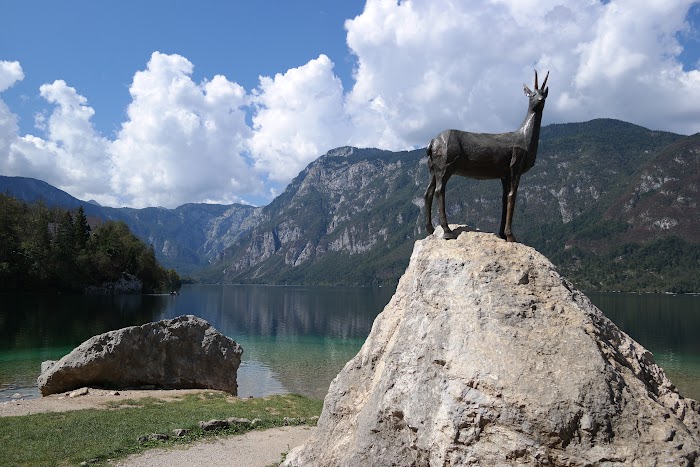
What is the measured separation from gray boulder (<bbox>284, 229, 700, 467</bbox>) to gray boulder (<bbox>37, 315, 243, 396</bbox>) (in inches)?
769

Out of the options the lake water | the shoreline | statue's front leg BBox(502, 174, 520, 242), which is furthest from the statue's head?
the lake water

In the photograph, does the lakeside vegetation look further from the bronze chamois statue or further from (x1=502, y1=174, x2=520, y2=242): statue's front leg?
(x1=502, y1=174, x2=520, y2=242): statue's front leg

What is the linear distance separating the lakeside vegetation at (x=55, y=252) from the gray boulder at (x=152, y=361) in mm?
79925

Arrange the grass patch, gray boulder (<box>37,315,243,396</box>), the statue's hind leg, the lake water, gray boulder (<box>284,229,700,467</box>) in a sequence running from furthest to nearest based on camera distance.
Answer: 1. the lake water
2. gray boulder (<box>37,315,243,396</box>)
3. the grass patch
4. the statue's hind leg
5. gray boulder (<box>284,229,700,467</box>)

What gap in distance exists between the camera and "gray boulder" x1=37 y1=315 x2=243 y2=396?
25719 millimetres

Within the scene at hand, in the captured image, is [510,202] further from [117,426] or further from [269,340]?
[269,340]

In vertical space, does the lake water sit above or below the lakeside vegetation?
below

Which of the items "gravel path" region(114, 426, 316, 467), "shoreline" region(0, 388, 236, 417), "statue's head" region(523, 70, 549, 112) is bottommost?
"shoreline" region(0, 388, 236, 417)

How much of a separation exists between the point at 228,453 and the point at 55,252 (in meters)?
101

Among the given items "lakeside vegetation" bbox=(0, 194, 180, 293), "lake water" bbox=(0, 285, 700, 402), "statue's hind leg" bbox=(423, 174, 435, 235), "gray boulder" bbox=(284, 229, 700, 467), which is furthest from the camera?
"lakeside vegetation" bbox=(0, 194, 180, 293)

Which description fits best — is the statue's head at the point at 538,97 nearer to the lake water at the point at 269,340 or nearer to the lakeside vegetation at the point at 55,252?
the lake water at the point at 269,340

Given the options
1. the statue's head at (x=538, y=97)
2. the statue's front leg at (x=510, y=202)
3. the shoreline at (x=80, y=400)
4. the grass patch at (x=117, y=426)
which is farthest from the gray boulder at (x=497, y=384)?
A: the shoreline at (x=80, y=400)

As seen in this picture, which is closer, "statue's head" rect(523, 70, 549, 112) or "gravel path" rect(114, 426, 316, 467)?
"statue's head" rect(523, 70, 549, 112)

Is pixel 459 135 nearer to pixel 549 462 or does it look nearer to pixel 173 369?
pixel 549 462
